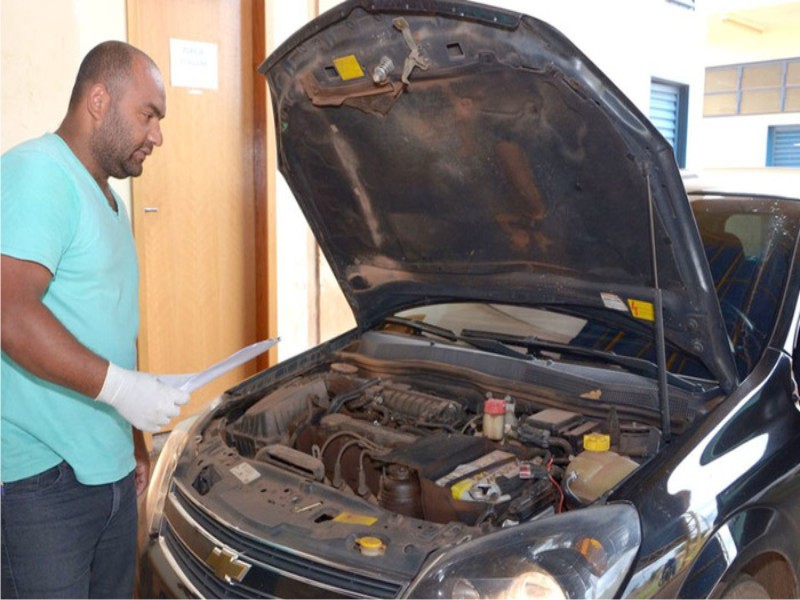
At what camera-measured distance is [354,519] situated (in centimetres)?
211

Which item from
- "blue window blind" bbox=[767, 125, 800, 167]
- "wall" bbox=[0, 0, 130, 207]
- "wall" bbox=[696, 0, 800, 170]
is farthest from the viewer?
"blue window blind" bbox=[767, 125, 800, 167]

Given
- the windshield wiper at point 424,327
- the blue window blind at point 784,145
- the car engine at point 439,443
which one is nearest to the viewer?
the car engine at point 439,443

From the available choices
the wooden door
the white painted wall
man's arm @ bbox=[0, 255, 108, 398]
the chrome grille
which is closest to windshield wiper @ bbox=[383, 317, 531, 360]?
the chrome grille

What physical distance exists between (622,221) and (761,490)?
0.80 m

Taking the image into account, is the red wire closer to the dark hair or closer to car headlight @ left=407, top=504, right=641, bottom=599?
car headlight @ left=407, top=504, right=641, bottom=599

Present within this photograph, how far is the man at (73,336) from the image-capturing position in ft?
6.46

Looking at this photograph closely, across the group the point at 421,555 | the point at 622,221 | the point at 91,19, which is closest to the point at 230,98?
the point at 91,19

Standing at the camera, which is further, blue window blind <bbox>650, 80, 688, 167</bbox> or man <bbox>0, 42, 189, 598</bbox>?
blue window blind <bbox>650, 80, 688, 167</bbox>

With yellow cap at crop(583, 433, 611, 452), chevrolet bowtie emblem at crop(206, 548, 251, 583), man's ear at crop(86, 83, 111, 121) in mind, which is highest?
man's ear at crop(86, 83, 111, 121)

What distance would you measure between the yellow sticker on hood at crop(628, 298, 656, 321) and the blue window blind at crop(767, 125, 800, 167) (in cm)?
2121

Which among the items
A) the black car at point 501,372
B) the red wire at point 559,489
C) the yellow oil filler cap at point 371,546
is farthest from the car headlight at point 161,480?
the red wire at point 559,489

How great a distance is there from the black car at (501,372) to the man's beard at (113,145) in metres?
0.58

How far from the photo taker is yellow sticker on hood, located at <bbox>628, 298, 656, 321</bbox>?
2.45 m

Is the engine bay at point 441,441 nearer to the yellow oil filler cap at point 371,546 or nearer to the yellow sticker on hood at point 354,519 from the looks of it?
the yellow sticker on hood at point 354,519
